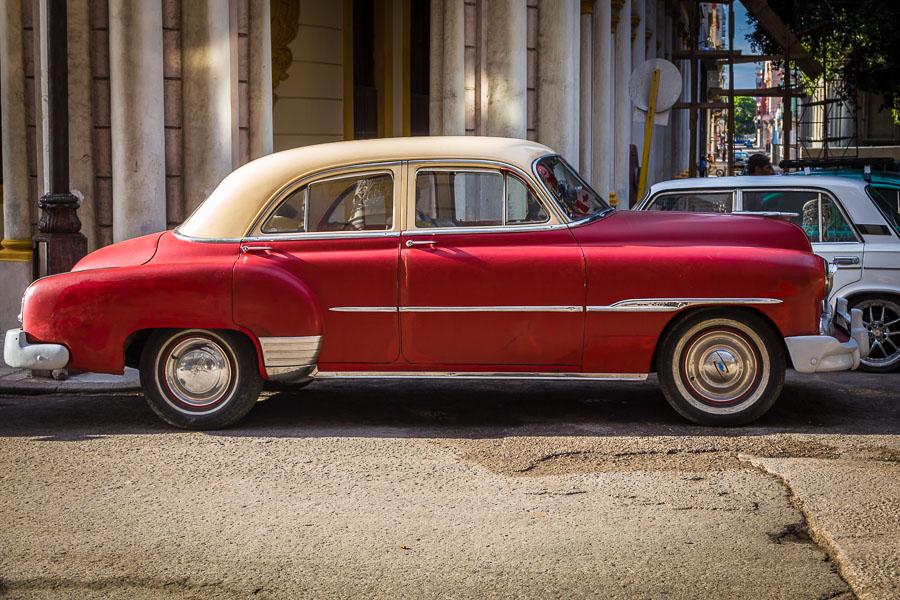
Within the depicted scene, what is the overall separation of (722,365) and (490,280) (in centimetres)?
144

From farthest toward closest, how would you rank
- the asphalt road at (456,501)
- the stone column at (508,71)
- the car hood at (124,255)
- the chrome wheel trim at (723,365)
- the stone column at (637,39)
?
the stone column at (637,39), the stone column at (508,71), the car hood at (124,255), the chrome wheel trim at (723,365), the asphalt road at (456,501)

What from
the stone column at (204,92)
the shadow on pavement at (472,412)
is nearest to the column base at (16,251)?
the stone column at (204,92)

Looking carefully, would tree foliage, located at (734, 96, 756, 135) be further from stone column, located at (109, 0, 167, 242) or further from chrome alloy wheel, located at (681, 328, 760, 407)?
chrome alloy wheel, located at (681, 328, 760, 407)

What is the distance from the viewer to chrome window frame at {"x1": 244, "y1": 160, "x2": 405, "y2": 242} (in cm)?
713

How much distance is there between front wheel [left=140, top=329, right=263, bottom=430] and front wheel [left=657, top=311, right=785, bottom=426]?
2464mm

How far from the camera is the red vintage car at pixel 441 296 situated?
690 centimetres

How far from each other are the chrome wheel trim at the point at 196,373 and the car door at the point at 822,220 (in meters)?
4.61

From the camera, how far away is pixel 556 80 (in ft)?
52.1

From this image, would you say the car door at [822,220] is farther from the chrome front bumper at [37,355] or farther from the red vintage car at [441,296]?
the chrome front bumper at [37,355]

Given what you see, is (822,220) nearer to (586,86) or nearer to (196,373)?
(196,373)

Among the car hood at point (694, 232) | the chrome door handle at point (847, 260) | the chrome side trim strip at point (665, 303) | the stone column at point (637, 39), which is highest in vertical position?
the stone column at point (637, 39)

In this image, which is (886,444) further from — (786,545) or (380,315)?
(380,315)

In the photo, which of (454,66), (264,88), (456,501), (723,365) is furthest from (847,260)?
(454,66)

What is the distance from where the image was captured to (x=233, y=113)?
12.4 metres
